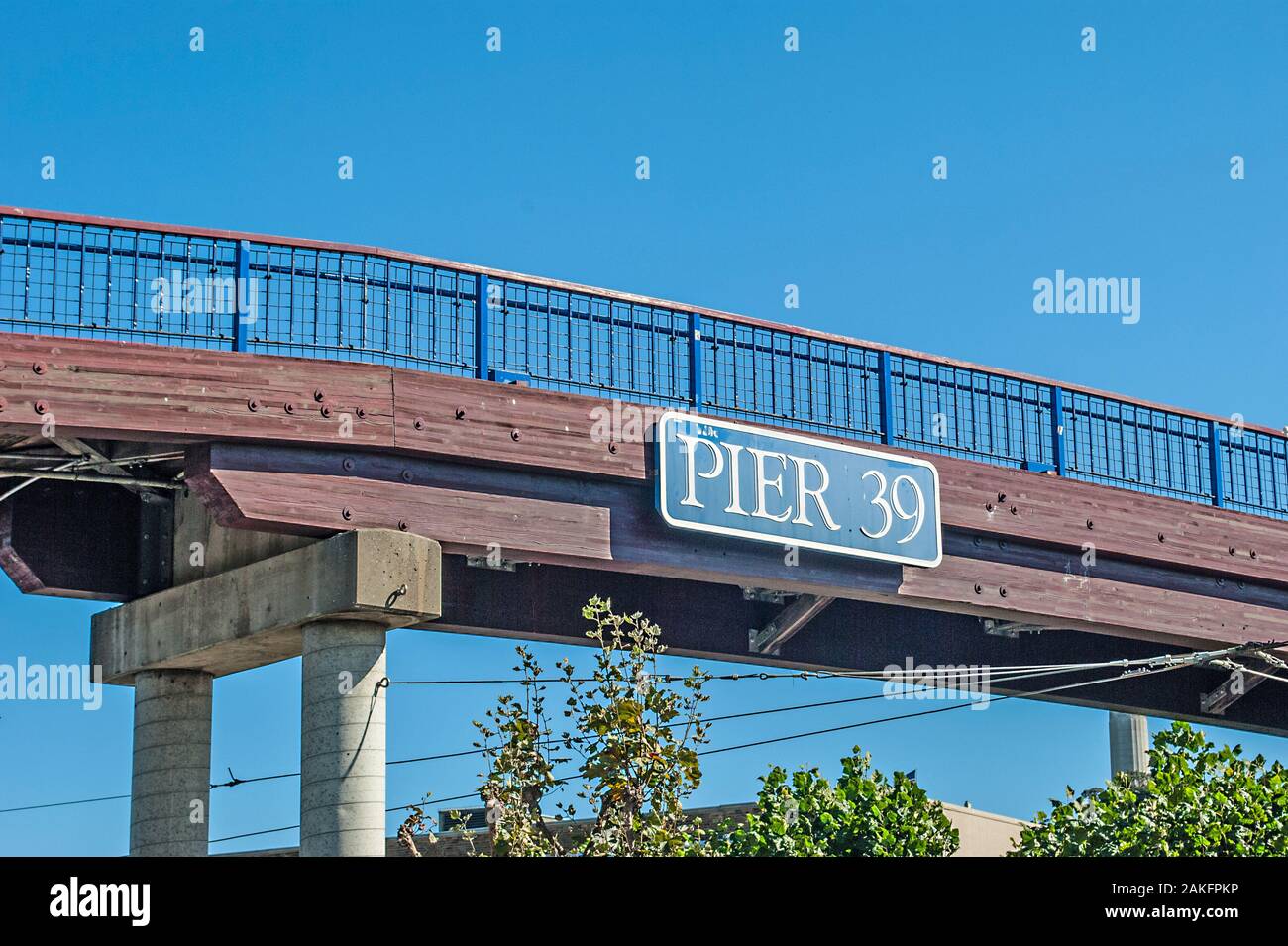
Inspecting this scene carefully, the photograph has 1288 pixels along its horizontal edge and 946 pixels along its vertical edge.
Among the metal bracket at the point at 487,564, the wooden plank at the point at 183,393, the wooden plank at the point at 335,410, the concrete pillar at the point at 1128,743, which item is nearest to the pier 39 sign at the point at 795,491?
the wooden plank at the point at 335,410

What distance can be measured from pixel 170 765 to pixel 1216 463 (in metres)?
14.3

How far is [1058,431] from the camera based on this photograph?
78.5 ft

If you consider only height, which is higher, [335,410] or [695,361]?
[695,361]

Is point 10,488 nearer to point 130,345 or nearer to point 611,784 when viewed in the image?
point 130,345

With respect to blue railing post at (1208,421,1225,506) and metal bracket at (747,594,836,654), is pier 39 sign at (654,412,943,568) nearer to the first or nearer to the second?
metal bracket at (747,594,836,654)

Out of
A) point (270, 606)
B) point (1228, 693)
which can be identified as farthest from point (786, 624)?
point (1228, 693)

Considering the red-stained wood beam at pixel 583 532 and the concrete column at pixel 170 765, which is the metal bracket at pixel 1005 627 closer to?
the red-stained wood beam at pixel 583 532

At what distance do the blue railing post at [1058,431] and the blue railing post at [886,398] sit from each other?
2.85 m

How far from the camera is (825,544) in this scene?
20750 millimetres

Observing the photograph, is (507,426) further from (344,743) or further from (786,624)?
(786,624)

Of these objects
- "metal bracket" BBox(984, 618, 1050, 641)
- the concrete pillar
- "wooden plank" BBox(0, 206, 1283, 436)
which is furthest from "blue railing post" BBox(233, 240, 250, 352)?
the concrete pillar
